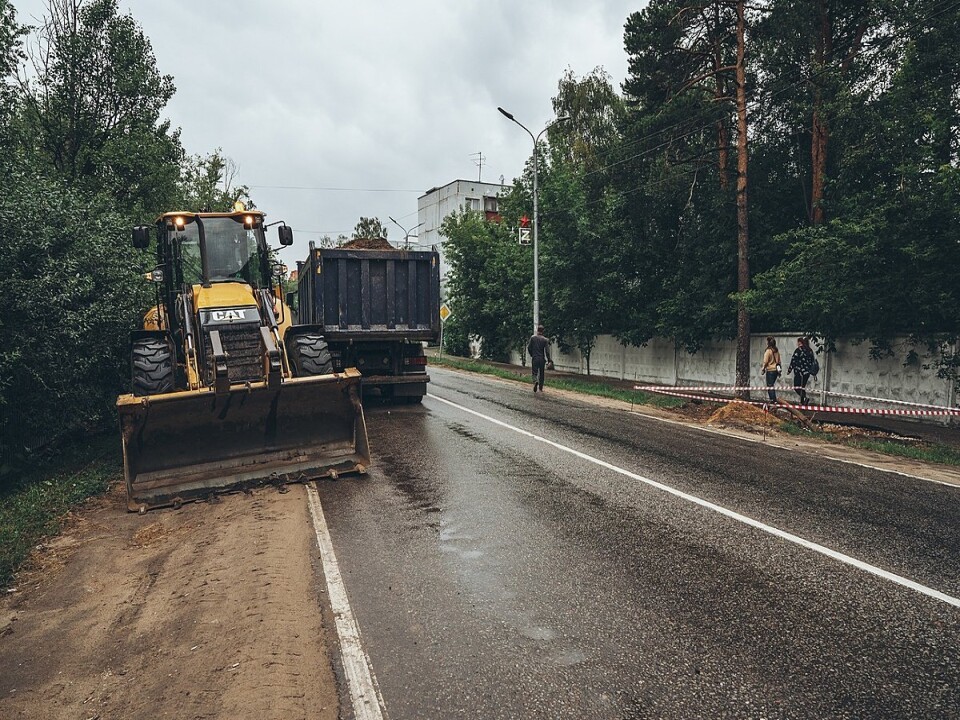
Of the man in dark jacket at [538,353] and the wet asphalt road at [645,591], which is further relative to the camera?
the man in dark jacket at [538,353]

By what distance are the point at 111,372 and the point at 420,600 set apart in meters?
8.47

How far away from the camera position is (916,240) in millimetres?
12328

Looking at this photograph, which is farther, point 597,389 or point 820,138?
point 597,389

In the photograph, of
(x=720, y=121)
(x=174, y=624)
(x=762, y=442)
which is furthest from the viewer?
(x=720, y=121)

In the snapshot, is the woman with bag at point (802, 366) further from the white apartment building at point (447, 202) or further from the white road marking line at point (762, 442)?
the white apartment building at point (447, 202)

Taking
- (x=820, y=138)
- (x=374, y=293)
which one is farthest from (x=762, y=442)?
(x=820, y=138)

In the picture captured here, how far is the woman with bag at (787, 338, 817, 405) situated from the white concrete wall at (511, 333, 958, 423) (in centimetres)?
45

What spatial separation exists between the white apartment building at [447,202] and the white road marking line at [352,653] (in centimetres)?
5508

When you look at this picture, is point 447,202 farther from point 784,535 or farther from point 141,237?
point 784,535

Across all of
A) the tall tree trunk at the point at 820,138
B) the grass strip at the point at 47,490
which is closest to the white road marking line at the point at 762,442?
the tall tree trunk at the point at 820,138

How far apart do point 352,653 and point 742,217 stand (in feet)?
51.6

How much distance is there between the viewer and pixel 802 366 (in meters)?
15.5

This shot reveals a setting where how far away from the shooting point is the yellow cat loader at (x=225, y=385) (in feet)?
23.9

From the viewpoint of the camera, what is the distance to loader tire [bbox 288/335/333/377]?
8859mm
